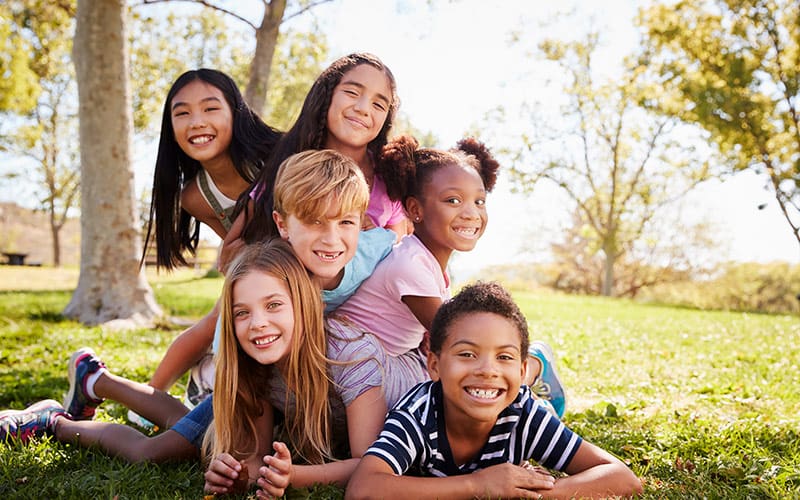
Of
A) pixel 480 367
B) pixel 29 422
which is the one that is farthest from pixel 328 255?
pixel 29 422

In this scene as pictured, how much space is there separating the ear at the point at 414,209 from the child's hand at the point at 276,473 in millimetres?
1431

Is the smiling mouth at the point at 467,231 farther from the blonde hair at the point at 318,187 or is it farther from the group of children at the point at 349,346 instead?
the blonde hair at the point at 318,187

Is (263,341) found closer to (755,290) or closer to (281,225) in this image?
(281,225)

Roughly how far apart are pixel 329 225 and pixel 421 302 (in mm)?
556

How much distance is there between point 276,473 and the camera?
2.45 meters

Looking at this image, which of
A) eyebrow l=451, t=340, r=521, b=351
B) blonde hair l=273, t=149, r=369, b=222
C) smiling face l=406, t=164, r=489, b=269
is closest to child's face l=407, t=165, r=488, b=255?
smiling face l=406, t=164, r=489, b=269

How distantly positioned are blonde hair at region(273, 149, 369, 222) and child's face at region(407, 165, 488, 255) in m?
0.41

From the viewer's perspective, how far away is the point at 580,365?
614cm

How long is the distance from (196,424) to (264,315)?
74cm

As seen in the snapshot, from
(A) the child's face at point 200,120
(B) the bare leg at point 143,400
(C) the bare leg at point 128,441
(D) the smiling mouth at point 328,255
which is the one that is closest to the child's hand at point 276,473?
(C) the bare leg at point 128,441

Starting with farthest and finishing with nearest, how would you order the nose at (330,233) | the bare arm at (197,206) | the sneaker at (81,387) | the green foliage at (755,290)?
the green foliage at (755,290), the bare arm at (197,206), the sneaker at (81,387), the nose at (330,233)

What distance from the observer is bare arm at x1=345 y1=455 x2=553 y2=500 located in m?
2.37

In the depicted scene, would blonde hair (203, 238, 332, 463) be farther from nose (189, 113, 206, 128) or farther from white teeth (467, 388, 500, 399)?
nose (189, 113, 206, 128)

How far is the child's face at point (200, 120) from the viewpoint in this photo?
3.96 meters
